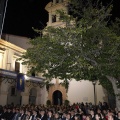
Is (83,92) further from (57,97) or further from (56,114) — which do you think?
(56,114)

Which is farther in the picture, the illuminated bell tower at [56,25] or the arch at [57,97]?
the arch at [57,97]

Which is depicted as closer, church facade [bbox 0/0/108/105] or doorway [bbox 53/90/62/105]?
church facade [bbox 0/0/108/105]

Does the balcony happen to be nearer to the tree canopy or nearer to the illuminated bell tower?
the illuminated bell tower

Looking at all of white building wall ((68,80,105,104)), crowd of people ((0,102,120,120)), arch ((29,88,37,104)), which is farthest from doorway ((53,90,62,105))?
crowd of people ((0,102,120,120))

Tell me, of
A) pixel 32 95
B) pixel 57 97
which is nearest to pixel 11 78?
pixel 32 95

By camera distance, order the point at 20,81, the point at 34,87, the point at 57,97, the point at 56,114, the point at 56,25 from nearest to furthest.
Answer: the point at 56,114 < the point at 20,81 < the point at 57,97 < the point at 34,87 < the point at 56,25

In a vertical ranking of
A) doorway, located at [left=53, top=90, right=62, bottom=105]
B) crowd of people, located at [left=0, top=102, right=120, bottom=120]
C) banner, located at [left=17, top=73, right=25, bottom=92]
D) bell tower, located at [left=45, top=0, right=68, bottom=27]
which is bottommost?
crowd of people, located at [left=0, top=102, right=120, bottom=120]

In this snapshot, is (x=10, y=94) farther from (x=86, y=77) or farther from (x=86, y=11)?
(x=86, y=11)

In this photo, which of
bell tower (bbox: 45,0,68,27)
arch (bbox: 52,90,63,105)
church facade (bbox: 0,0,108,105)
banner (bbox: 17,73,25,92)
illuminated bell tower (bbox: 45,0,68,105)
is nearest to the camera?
banner (bbox: 17,73,25,92)

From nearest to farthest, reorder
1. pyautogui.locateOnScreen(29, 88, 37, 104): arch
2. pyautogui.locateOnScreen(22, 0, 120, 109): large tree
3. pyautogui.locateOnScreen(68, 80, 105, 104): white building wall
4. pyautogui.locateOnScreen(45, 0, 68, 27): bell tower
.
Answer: pyautogui.locateOnScreen(22, 0, 120, 109): large tree → pyautogui.locateOnScreen(68, 80, 105, 104): white building wall → pyautogui.locateOnScreen(29, 88, 37, 104): arch → pyautogui.locateOnScreen(45, 0, 68, 27): bell tower

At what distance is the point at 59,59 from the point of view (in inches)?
465

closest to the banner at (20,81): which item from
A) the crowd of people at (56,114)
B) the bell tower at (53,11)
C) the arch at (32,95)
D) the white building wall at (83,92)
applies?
the arch at (32,95)

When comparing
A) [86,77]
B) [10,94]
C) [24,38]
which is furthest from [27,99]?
[86,77]

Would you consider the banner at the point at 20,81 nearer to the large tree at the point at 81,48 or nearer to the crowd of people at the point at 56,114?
the crowd of people at the point at 56,114
